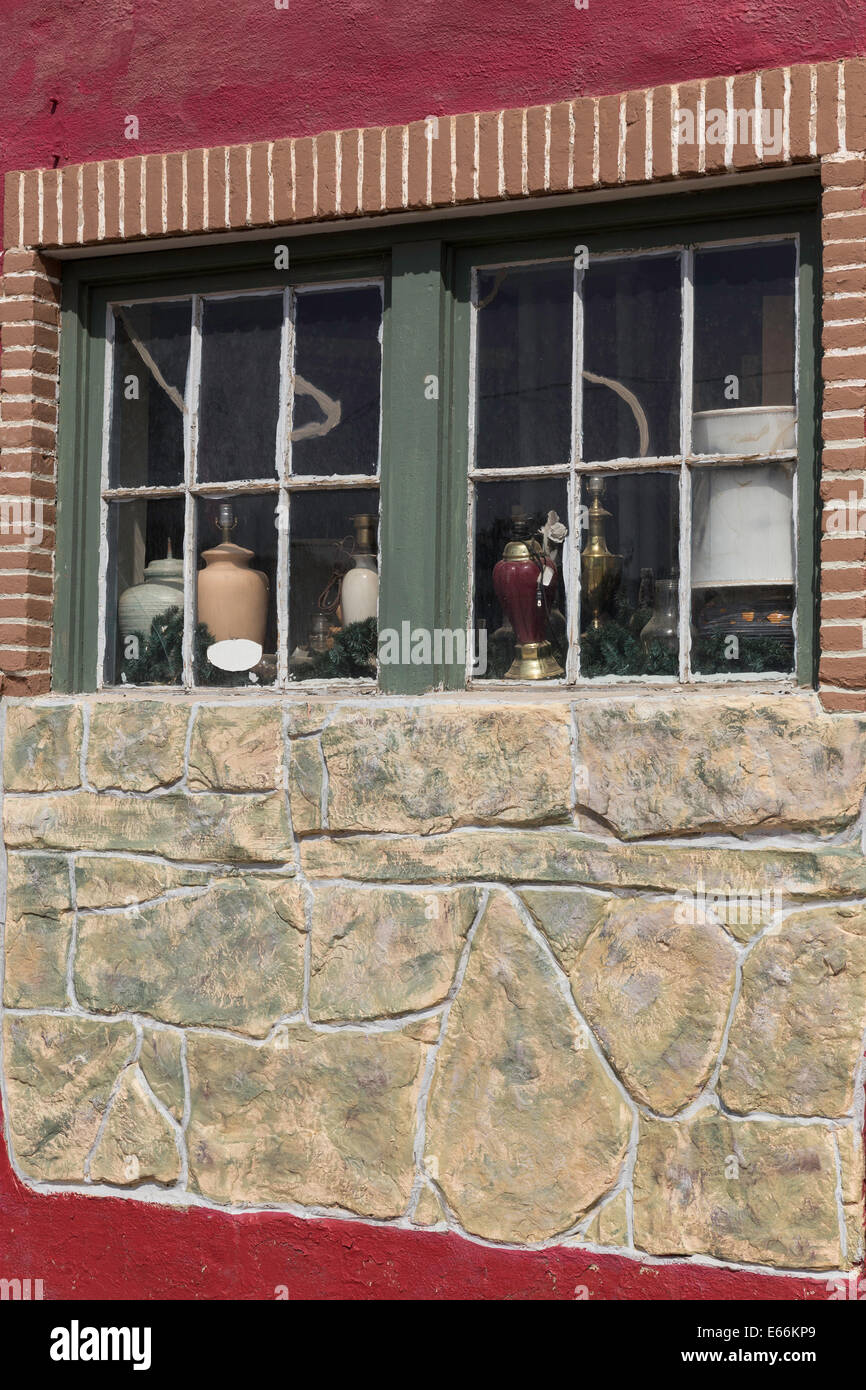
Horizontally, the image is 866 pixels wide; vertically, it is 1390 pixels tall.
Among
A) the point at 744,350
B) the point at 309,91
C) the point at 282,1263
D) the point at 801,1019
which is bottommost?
the point at 282,1263

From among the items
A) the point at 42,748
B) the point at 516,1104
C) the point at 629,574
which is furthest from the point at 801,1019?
the point at 42,748

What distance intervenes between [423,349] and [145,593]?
1.11m

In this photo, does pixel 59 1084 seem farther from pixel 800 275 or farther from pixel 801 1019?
pixel 800 275

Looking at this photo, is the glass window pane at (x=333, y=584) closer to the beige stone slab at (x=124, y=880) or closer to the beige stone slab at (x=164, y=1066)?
the beige stone slab at (x=124, y=880)

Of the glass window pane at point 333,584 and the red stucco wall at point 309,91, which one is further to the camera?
the glass window pane at point 333,584

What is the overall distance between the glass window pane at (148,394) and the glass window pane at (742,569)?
5.11ft

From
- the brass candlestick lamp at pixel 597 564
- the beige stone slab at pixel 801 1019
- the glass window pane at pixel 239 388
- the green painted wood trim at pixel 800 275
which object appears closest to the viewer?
the beige stone slab at pixel 801 1019

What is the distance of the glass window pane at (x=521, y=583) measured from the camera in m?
3.88

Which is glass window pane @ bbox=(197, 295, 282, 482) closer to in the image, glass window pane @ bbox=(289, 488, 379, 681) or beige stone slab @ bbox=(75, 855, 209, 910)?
glass window pane @ bbox=(289, 488, 379, 681)

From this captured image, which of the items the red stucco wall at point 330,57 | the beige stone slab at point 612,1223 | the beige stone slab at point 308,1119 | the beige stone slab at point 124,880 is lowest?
the beige stone slab at point 612,1223

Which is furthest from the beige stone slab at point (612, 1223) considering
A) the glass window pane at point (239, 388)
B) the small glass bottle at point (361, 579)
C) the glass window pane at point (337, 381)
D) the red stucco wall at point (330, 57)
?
the red stucco wall at point (330, 57)

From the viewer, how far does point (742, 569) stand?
371 cm

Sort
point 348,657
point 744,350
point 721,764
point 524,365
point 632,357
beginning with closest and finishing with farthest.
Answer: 1. point 721,764
2. point 744,350
3. point 632,357
4. point 524,365
5. point 348,657

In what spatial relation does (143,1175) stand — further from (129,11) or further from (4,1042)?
(129,11)
